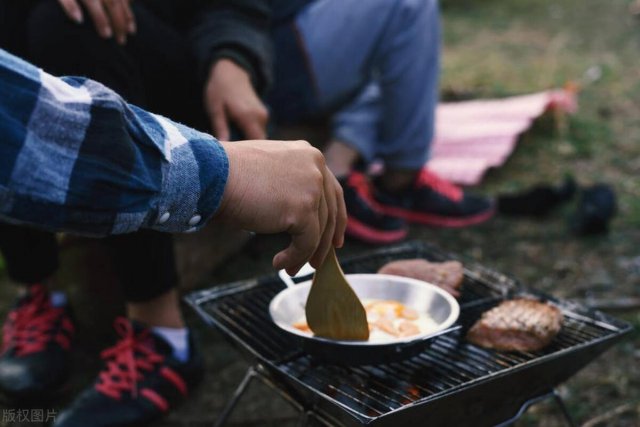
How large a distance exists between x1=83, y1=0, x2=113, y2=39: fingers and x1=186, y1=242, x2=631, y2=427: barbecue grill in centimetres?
82

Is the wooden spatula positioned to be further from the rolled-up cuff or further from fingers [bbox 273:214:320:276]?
the rolled-up cuff

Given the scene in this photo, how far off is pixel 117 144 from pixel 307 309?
2.26ft

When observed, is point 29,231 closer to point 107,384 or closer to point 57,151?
point 107,384

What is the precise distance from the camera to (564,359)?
5.41 feet

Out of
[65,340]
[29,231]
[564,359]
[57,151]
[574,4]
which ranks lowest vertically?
[65,340]

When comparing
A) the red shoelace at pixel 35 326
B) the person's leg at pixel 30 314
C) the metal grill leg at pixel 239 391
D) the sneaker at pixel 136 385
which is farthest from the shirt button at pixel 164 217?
the red shoelace at pixel 35 326

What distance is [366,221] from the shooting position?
11.4ft

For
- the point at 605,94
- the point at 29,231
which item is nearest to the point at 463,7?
the point at 605,94

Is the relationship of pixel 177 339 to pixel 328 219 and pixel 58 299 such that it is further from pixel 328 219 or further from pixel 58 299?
pixel 328 219

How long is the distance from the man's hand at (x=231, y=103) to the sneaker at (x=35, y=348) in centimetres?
86

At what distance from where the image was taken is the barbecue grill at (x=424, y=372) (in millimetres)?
1499

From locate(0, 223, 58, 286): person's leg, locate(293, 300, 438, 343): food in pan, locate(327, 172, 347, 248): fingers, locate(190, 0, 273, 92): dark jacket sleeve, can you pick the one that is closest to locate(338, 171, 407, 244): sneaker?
locate(190, 0, 273, 92): dark jacket sleeve

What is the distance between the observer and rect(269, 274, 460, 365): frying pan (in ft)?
5.06

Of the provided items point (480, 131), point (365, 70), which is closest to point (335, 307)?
point (365, 70)
